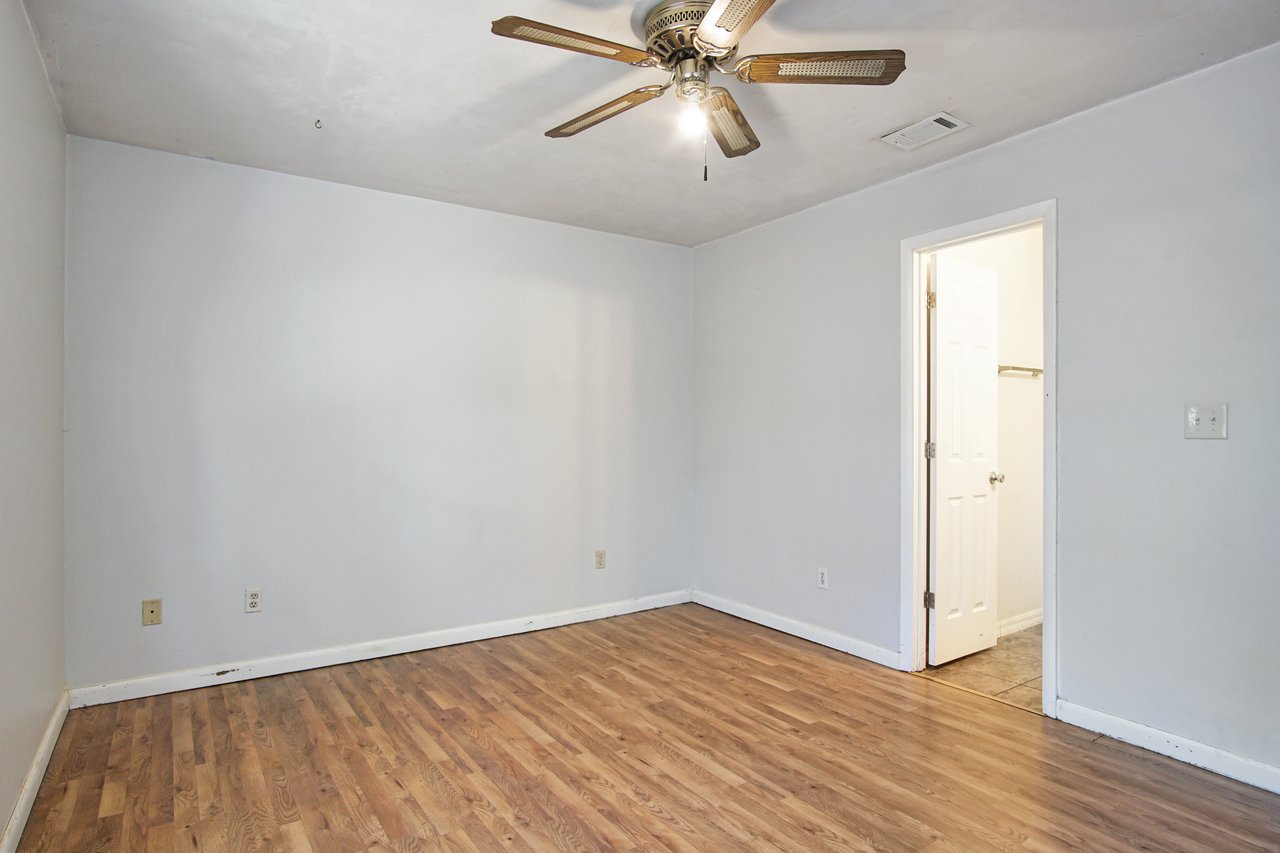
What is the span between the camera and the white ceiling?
206 cm

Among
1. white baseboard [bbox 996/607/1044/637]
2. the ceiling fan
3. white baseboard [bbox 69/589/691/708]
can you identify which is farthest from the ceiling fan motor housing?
white baseboard [bbox 996/607/1044/637]

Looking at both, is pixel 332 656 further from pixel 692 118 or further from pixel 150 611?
pixel 692 118

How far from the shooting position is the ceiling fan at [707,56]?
1.72 m

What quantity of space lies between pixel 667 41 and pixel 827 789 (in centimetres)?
240

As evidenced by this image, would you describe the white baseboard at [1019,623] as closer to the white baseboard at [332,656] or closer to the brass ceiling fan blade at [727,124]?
the white baseboard at [332,656]

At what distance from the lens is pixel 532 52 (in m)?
2.26

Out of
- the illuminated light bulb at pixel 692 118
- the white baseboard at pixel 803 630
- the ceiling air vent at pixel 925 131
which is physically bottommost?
the white baseboard at pixel 803 630

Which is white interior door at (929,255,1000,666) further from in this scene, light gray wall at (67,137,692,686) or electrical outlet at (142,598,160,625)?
electrical outlet at (142,598,160,625)

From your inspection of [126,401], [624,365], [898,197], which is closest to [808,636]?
[624,365]

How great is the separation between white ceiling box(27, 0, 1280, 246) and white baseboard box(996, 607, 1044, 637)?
106 inches

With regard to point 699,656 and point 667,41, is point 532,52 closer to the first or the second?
point 667,41

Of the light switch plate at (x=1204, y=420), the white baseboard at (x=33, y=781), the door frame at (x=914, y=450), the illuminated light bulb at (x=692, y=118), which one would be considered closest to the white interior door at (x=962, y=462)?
the door frame at (x=914, y=450)

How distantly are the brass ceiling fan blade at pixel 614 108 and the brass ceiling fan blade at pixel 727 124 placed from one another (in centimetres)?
16

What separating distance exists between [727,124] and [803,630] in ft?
9.27
